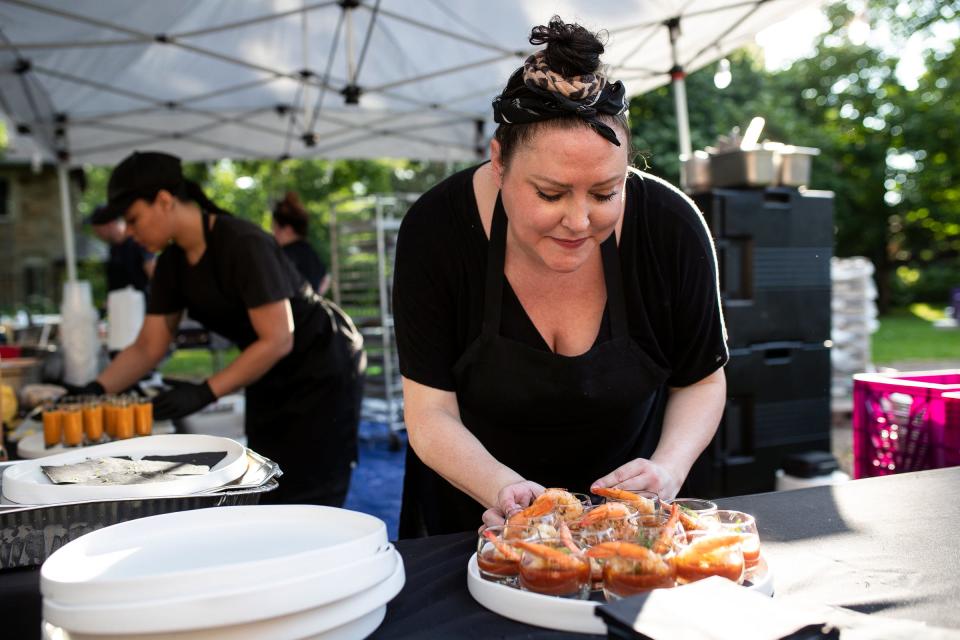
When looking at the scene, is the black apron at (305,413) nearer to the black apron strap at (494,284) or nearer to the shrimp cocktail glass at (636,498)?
the black apron strap at (494,284)

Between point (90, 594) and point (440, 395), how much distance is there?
0.77 m

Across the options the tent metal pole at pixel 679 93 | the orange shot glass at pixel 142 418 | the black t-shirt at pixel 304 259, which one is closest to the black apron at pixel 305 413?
the orange shot glass at pixel 142 418

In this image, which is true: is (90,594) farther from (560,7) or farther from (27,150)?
(27,150)

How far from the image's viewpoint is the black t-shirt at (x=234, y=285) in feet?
8.04

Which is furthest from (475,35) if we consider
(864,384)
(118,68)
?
(864,384)

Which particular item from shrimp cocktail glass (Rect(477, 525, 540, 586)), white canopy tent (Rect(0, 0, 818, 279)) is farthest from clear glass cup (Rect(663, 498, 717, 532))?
white canopy tent (Rect(0, 0, 818, 279))

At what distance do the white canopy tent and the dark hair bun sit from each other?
3.06m

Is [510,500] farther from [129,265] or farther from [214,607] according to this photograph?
[129,265]

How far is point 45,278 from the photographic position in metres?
21.2

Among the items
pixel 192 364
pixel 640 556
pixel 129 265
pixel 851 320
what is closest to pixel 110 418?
pixel 640 556

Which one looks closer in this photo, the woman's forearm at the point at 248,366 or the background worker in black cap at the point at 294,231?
the woman's forearm at the point at 248,366

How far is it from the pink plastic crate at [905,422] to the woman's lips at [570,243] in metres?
1.01

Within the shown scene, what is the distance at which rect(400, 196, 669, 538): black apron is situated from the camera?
1.47 metres

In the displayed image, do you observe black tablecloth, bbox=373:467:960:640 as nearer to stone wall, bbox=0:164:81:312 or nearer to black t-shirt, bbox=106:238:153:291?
black t-shirt, bbox=106:238:153:291
